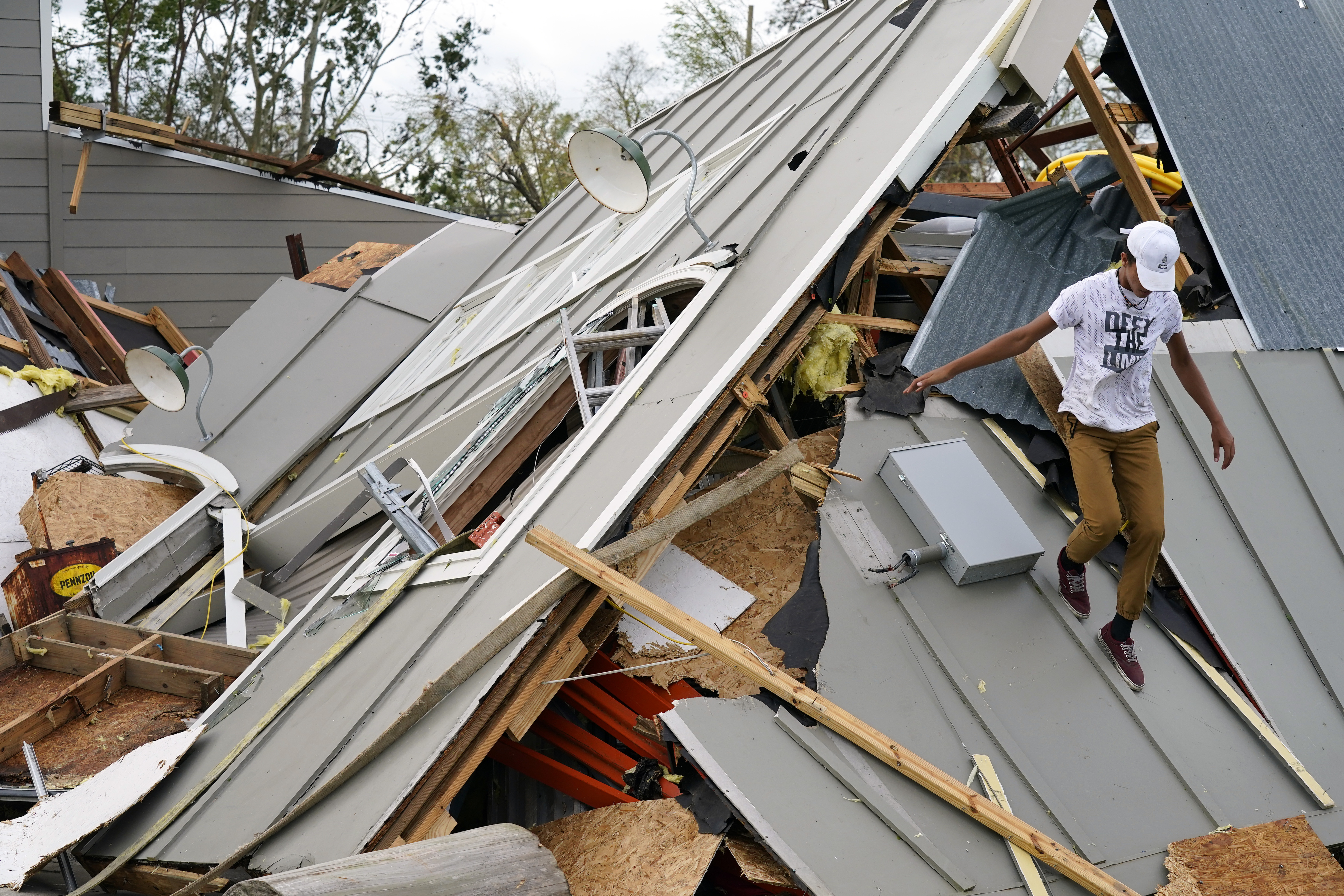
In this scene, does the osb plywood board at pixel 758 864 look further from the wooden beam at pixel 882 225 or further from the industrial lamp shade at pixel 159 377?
the industrial lamp shade at pixel 159 377

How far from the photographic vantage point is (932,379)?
15.3ft

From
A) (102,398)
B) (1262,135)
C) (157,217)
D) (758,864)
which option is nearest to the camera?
(758,864)

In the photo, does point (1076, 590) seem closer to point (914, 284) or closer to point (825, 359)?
point (825, 359)

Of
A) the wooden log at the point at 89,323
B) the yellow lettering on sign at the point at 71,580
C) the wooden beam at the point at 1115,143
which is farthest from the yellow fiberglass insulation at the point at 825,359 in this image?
the wooden log at the point at 89,323

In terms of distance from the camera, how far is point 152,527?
7.79 metres

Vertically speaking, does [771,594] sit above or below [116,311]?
below

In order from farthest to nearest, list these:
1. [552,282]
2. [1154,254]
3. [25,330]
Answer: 1. [25,330]
2. [552,282]
3. [1154,254]

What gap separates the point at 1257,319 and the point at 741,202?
11.1 ft

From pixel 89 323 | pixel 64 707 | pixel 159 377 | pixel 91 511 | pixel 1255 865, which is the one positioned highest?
pixel 89 323

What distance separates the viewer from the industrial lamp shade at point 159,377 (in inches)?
275

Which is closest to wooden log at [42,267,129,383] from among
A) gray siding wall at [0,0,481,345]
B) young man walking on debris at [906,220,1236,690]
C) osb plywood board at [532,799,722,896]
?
gray siding wall at [0,0,481,345]

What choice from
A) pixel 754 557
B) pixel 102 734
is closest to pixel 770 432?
pixel 754 557

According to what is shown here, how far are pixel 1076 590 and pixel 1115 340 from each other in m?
1.24

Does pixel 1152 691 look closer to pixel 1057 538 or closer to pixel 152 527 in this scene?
pixel 1057 538
